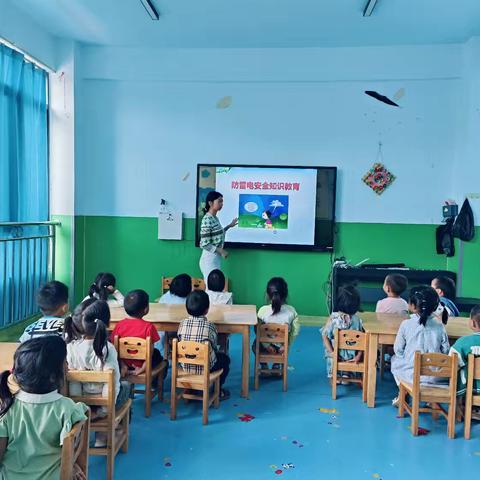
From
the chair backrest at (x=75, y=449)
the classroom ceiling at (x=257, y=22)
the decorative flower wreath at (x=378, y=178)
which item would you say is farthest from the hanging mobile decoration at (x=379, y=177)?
the chair backrest at (x=75, y=449)

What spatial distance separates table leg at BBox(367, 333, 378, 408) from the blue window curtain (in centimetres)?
335

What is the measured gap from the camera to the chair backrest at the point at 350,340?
331cm

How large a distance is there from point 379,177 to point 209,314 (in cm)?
307

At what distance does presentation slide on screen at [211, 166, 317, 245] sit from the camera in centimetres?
559

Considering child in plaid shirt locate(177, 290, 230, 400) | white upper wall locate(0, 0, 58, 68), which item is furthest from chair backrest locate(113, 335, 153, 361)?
white upper wall locate(0, 0, 58, 68)

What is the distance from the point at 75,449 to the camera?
1.77 metres

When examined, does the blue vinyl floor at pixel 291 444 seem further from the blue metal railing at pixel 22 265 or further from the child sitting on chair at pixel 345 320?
the blue metal railing at pixel 22 265

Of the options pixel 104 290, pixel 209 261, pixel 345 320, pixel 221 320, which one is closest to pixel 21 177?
pixel 104 290

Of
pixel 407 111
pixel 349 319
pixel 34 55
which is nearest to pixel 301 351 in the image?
pixel 349 319

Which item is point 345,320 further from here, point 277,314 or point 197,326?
point 197,326

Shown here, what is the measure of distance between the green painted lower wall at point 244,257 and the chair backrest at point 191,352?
9.45ft

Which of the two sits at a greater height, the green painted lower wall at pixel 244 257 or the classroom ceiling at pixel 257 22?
the classroom ceiling at pixel 257 22

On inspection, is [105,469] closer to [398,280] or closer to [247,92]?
[398,280]

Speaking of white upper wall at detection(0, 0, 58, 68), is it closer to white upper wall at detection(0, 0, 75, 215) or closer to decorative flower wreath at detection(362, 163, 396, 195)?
white upper wall at detection(0, 0, 75, 215)
